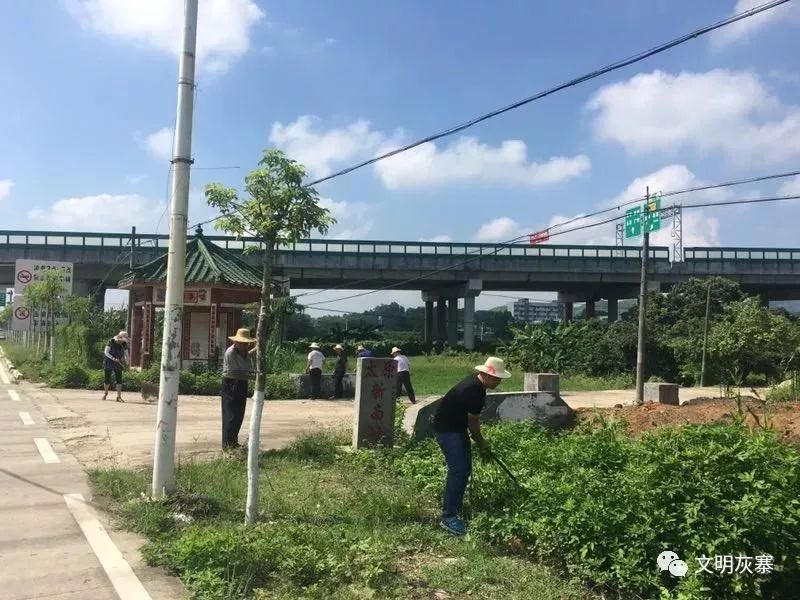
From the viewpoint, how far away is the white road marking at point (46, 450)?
29.7 ft

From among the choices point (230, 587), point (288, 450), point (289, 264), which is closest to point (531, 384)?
point (288, 450)

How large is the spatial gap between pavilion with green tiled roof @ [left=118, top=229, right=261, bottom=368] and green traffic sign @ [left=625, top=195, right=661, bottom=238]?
444 inches

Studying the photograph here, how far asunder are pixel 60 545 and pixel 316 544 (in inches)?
82.3

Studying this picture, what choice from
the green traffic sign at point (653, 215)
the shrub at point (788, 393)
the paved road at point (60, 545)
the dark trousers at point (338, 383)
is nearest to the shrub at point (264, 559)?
the paved road at point (60, 545)

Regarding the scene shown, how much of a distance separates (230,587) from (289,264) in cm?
4169

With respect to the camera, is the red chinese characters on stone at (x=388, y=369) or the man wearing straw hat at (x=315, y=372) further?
the man wearing straw hat at (x=315, y=372)

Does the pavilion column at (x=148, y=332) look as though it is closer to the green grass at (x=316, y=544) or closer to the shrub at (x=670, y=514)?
the green grass at (x=316, y=544)

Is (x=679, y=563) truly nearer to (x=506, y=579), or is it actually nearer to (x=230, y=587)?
(x=506, y=579)

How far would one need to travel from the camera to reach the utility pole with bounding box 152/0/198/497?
6500mm

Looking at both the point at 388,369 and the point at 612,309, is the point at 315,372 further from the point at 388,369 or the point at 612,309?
the point at 612,309

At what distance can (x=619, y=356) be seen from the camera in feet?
106

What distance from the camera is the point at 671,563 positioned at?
461 cm

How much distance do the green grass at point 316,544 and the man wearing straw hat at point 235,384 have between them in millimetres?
1534

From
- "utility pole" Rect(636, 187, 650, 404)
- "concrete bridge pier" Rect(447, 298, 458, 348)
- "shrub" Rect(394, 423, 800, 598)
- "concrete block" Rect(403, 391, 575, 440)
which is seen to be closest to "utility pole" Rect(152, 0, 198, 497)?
"shrub" Rect(394, 423, 800, 598)
